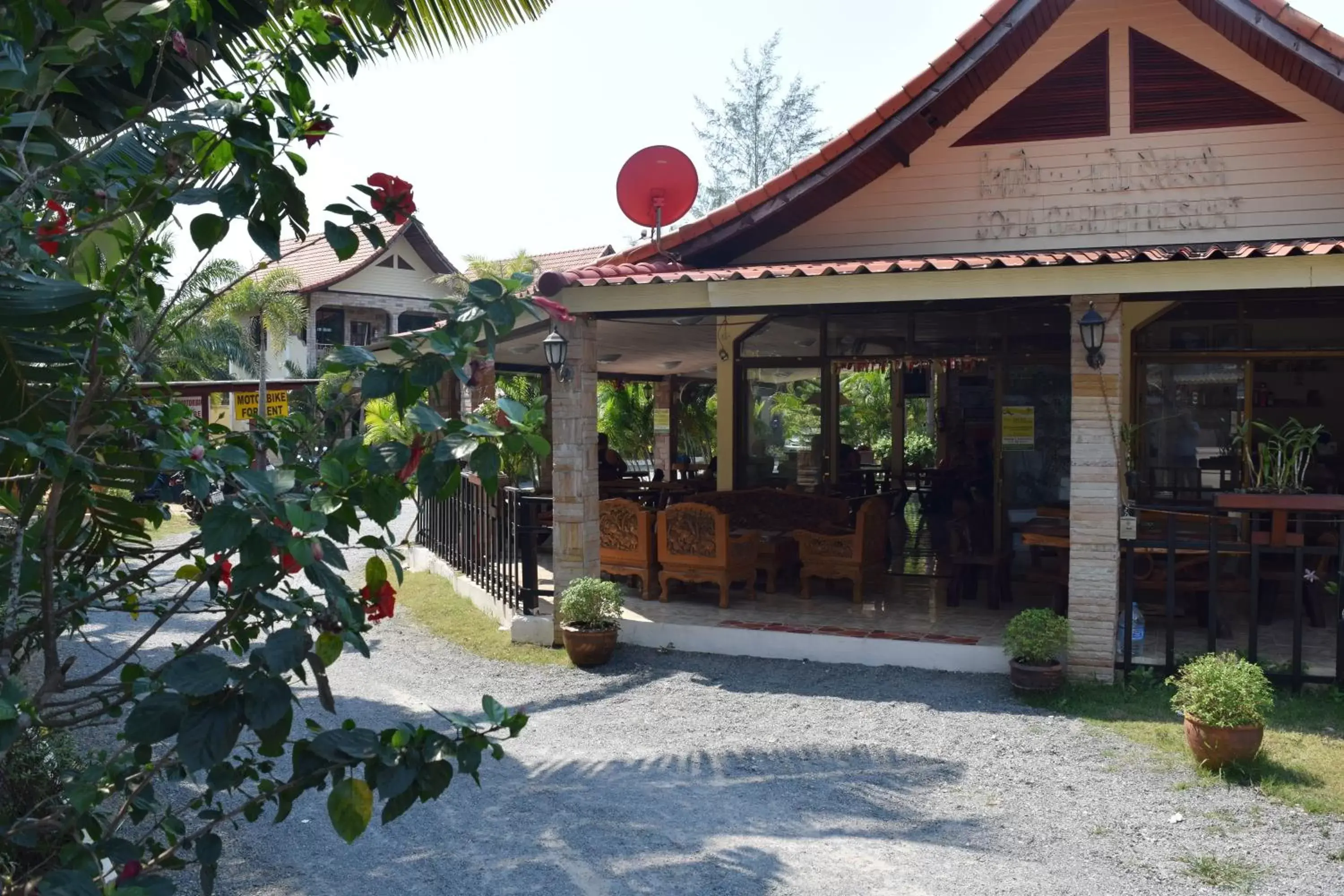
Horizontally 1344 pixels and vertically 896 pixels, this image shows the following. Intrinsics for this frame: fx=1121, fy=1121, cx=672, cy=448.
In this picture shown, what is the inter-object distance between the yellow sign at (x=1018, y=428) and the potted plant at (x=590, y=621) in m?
4.80

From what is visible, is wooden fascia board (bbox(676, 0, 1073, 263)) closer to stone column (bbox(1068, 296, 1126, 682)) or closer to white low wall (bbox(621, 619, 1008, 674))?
A: stone column (bbox(1068, 296, 1126, 682))

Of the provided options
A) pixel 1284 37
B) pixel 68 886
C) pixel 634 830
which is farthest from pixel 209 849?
pixel 1284 37

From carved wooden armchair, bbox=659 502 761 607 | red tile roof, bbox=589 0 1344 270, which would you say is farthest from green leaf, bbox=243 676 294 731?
red tile roof, bbox=589 0 1344 270

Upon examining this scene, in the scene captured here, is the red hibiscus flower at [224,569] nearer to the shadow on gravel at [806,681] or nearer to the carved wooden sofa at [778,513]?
the shadow on gravel at [806,681]

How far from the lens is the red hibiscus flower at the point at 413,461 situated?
211 centimetres

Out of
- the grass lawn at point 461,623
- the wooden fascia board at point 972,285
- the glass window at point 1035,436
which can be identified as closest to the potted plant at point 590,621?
the grass lawn at point 461,623

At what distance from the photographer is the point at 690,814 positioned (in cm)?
538

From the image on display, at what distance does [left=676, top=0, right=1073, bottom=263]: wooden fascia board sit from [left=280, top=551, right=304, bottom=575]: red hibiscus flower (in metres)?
8.54

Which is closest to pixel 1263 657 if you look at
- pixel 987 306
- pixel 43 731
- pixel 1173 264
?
pixel 1173 264

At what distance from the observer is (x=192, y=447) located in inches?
97.3

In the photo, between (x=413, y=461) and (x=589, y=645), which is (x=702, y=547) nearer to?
(x=589, y=645)

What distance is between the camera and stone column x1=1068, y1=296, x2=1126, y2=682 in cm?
765

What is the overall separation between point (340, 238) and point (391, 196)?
0.18 metres

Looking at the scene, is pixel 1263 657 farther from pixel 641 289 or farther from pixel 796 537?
pixel 641 289
